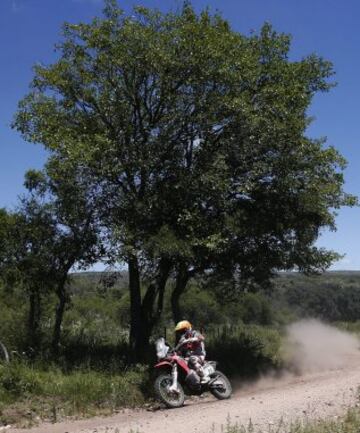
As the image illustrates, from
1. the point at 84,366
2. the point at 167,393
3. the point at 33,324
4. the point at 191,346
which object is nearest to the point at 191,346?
the point at 191,346

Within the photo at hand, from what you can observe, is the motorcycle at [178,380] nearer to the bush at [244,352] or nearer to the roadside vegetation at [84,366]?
the roadside vegetation at [84,366]

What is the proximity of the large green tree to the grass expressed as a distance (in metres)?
3.16

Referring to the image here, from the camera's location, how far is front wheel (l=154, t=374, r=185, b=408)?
1255 centimetres

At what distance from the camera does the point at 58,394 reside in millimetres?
12414

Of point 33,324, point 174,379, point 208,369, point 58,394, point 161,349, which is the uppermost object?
point 33,324

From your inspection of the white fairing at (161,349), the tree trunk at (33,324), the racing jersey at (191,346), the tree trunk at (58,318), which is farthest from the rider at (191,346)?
the tree trunk at (33,324)

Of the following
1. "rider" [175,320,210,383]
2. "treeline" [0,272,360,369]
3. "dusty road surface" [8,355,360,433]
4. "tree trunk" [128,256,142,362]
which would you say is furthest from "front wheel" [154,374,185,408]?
"tree trunk" [128,256,142,362]

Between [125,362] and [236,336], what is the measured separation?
6.62m

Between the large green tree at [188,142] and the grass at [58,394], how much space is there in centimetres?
316

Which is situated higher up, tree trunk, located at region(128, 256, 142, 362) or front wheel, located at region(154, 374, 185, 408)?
tree trunk, located at region(128, 256, 142, 362)

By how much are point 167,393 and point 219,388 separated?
1.40m

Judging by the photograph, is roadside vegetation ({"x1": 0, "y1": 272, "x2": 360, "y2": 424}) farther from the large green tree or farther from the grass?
the large green tree

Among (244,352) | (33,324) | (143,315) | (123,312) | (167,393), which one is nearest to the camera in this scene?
(167,393)

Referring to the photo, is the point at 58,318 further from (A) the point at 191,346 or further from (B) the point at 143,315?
(A) the point at 191,346
